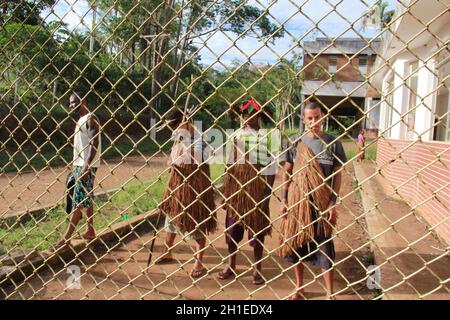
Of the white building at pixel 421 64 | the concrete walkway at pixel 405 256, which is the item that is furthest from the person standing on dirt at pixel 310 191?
the white building at pixel 421 64

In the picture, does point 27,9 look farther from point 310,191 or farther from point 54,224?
point 54,224

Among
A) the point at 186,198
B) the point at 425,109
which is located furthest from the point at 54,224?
the point at 425,109

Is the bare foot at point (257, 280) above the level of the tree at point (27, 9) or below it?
below

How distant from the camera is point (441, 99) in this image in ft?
22.0

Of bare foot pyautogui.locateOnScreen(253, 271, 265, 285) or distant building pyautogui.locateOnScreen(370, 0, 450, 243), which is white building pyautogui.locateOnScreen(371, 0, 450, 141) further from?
bare foot pyautogui.locateOnScreen(253, 271, 265, 285)

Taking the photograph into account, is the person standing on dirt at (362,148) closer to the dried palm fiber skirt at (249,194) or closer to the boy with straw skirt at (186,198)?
the dried palm fiber skirt at (249,194)

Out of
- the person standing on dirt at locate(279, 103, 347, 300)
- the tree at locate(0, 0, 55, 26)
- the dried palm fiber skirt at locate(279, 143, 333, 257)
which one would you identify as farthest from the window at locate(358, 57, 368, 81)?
the tree at locate(0, 0, 55, 26)

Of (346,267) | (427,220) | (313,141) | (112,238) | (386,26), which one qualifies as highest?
(386,26)

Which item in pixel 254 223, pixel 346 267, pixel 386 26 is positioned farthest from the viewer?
pixel 346 267

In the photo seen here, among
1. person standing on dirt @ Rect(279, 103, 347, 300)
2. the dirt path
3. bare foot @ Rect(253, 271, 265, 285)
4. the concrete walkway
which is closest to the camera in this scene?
the concrete walkway

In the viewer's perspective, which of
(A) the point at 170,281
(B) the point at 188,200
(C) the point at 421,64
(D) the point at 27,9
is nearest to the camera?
(D) the point at 27,9

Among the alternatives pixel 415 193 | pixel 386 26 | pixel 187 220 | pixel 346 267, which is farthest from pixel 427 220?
pixel 386 26
